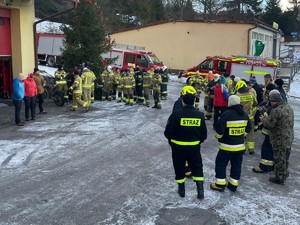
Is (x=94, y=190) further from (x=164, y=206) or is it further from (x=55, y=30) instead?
(x=55, y=30)

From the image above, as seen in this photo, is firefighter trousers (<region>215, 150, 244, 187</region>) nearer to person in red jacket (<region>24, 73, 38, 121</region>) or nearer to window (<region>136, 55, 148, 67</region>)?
person in red jacket (<region>24, 73, 38, 121</region>)

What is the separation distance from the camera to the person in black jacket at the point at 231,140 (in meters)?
6.71

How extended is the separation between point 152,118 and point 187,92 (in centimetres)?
728

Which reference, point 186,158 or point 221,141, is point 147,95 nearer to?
point 221,141

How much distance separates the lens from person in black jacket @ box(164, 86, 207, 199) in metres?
6.21

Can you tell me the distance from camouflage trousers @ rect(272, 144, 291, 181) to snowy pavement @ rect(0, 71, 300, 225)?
0.72 feet

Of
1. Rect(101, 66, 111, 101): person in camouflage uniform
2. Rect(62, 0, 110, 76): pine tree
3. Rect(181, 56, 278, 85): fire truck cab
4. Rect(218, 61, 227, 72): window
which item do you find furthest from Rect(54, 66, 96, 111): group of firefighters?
Rect(218, 61, 227, 72): window

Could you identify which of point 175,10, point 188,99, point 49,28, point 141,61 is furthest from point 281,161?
point 175,10

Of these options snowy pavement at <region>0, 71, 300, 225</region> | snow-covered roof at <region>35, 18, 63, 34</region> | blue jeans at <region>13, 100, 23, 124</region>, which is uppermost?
snow-covered roof at <region>35, 18, 63, 34</region>

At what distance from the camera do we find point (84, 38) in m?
16.8

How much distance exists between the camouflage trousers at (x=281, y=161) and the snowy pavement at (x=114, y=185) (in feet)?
0.72

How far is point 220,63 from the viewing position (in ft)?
71.6

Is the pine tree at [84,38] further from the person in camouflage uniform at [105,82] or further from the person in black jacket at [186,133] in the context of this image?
the person in black jacket at [186,133]

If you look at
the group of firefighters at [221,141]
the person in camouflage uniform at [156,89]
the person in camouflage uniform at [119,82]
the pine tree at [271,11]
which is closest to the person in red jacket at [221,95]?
the group of firefighters at [221,141]
